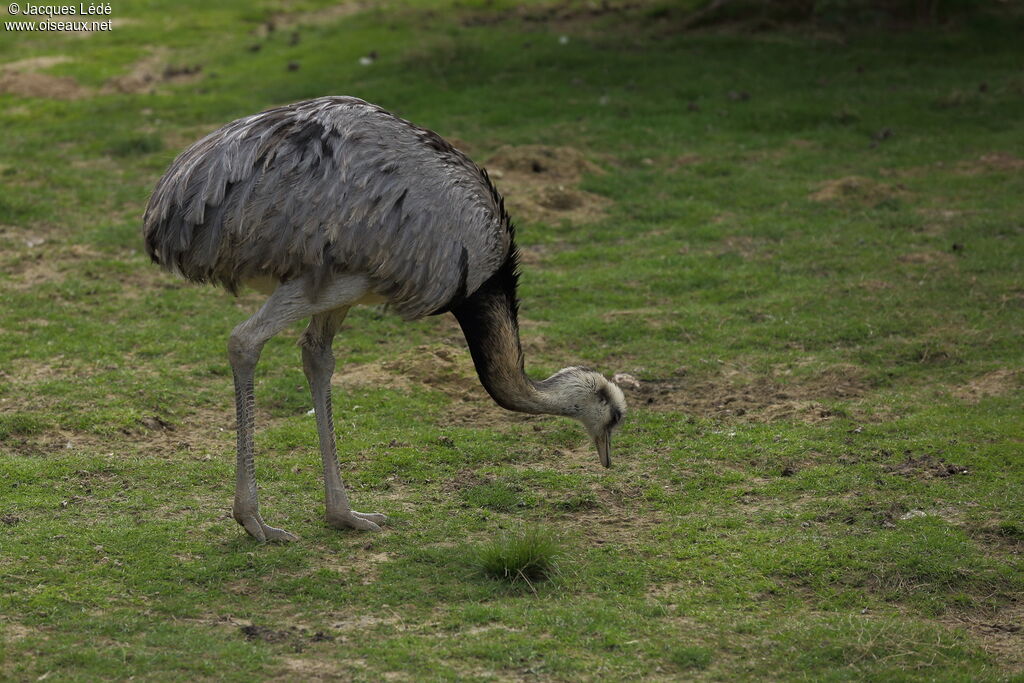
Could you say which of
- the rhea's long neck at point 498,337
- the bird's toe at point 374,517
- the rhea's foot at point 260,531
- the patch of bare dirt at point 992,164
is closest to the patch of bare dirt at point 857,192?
the patch of bare dirt at point 992,164

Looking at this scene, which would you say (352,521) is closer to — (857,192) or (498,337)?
(498,337)

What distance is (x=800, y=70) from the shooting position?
14734 mm

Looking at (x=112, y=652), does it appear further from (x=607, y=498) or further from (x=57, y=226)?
(x=57, y=226)

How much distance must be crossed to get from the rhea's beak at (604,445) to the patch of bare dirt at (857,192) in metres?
5.35

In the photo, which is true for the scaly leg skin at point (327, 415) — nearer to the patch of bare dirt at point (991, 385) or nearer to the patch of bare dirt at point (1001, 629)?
the patch of bare dirt at point (1001, 629)

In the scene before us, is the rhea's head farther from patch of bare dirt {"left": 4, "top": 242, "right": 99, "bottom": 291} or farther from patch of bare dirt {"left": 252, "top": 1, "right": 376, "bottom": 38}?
patch of bare dirt {"left": 252, "top": 1, "right": 376, "bottom": 38}

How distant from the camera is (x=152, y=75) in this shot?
1546 centimetres

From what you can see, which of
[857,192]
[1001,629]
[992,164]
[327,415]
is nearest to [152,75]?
[857,192]

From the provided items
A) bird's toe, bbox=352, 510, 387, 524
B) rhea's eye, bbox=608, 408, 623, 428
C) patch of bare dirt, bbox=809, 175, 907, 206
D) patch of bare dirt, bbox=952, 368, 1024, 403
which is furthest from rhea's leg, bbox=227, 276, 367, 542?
patch of bare dirt, bbox=809, 175, 907, 206

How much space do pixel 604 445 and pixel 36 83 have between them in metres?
10.6

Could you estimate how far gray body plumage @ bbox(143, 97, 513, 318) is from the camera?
18.3ft

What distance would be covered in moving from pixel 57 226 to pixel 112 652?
6.39 m

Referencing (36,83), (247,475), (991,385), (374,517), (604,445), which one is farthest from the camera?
(36,83)

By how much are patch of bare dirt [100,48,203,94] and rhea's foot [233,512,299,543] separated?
9.92 meters
